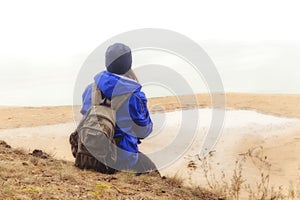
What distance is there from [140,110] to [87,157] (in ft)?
2.69

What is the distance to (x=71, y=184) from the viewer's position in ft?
14.1

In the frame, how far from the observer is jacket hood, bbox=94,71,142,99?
463 cm

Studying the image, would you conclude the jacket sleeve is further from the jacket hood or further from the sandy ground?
the sandy ground

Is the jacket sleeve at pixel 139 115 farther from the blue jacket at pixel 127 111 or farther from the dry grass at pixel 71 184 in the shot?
the dry grass at pixel 71 184

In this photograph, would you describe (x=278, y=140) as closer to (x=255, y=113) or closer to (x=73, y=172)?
(x=255, y=113)

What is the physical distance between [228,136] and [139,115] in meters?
7.35

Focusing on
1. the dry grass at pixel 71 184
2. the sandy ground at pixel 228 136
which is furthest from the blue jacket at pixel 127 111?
the sandy ground at pixel 228 136

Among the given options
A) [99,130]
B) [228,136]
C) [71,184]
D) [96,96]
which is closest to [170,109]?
[228,136]

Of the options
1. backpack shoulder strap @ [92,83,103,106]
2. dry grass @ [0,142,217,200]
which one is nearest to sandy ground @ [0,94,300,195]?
dry grass @ [0,142,217,200]

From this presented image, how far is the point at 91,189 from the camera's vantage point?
165 inches

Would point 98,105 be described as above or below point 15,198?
above

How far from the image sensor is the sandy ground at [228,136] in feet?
30.3

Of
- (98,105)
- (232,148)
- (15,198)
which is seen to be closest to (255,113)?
(232,148)

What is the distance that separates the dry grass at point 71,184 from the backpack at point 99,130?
23 centimetres
